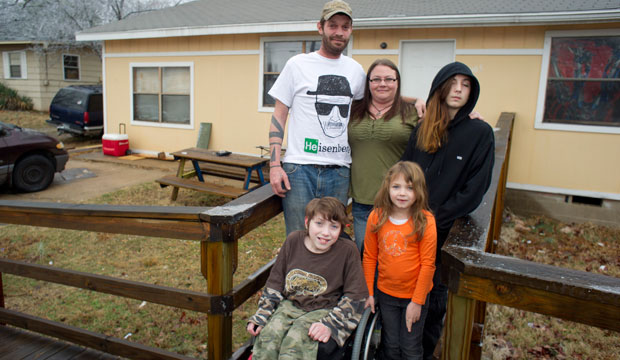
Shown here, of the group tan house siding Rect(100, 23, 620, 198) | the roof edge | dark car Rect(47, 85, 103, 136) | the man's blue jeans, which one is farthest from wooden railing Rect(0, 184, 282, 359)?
dark car Rect(47, 85, 103, 136)

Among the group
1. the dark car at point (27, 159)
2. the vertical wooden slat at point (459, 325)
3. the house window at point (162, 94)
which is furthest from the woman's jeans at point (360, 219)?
the house window at point (162, 94)

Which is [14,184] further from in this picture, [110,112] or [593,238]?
[593,238]

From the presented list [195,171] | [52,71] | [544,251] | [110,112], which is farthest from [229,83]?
[52,71]

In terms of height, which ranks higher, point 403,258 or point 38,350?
point 403,258

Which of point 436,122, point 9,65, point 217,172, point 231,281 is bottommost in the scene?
point 217,172

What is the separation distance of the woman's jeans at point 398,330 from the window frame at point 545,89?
637 centimetres

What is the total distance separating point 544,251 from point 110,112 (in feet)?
35.5

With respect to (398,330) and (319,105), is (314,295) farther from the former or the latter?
(319,105)

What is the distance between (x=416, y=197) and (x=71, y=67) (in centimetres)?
2225

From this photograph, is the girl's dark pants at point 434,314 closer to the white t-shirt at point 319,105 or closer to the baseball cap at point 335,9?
the white t-shirt at point 319,105

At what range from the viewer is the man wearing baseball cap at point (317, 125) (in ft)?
8.07

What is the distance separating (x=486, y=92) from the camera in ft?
25.0

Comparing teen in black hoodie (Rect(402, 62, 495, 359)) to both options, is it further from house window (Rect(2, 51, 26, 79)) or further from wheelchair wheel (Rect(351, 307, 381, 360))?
house window (Rect(2, 51, 26, 79))

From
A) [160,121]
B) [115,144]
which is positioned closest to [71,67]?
[115,144]
